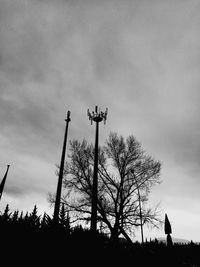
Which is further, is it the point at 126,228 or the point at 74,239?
the point at 126,228

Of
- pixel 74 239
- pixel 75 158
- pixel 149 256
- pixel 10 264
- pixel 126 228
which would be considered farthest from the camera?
pixel 75 158

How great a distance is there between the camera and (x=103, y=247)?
5.84 meters

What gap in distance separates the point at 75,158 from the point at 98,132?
8.90 m

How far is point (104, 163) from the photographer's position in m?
21.2

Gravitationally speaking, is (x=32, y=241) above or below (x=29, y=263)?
above

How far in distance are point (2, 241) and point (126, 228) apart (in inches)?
668

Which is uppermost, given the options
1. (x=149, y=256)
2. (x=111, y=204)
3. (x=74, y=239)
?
(x=111, y=204)

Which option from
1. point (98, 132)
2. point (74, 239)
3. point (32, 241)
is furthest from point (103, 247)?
point (98, 132)

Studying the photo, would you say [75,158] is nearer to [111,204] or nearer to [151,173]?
[111,204]

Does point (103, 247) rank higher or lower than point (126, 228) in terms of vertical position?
lower

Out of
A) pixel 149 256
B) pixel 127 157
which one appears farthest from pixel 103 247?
pixel 127 157

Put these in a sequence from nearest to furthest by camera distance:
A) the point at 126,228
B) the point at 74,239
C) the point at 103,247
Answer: the point at 74,239
the point at 103,247
the point at 126,228

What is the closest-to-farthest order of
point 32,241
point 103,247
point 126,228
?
point 32,241, point 103,247, point 126,228

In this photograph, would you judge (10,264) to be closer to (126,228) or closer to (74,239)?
(74,239)
